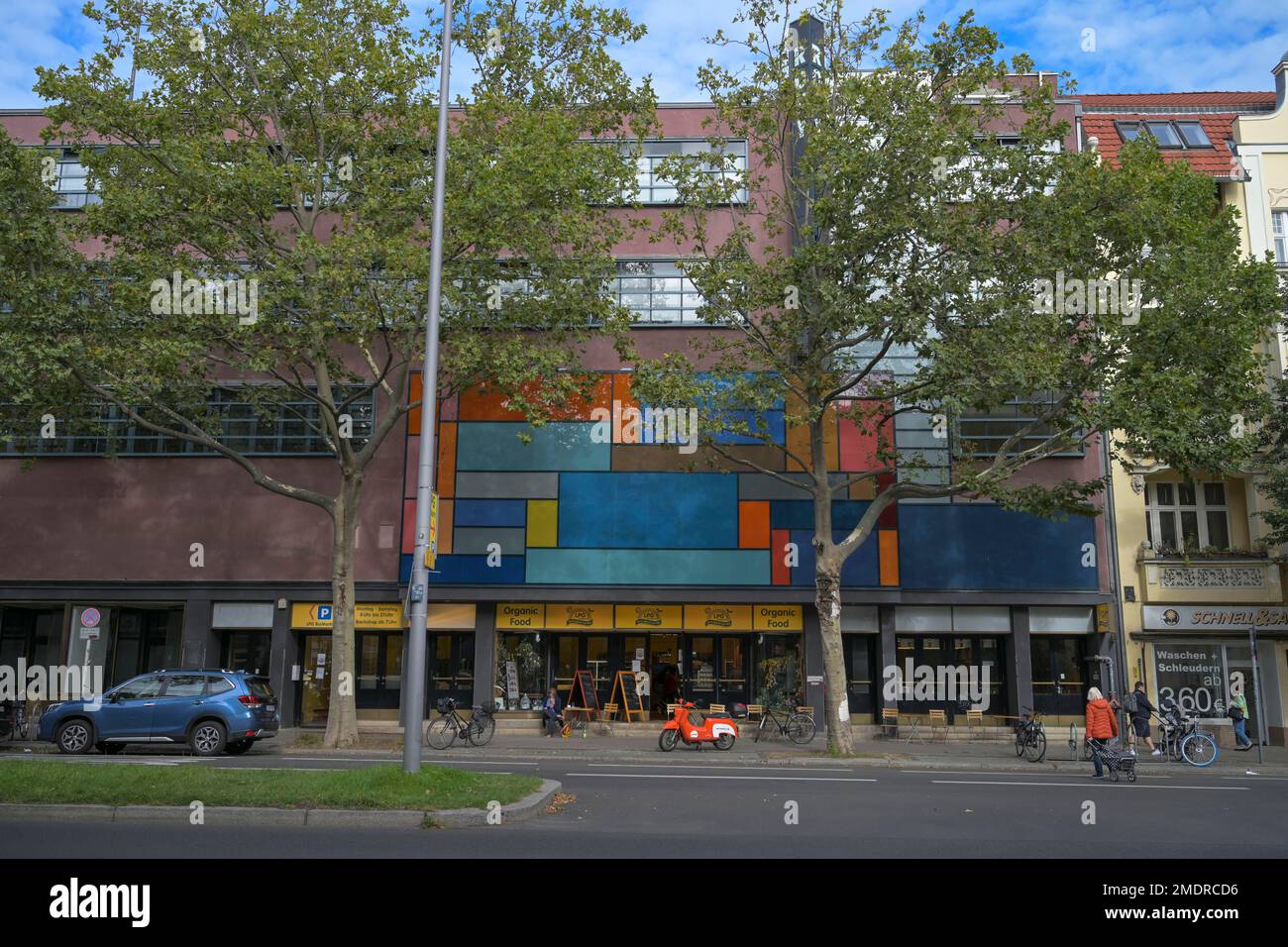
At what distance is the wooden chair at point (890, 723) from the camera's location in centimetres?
2472

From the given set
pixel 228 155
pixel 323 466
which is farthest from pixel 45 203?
pixel 323 466

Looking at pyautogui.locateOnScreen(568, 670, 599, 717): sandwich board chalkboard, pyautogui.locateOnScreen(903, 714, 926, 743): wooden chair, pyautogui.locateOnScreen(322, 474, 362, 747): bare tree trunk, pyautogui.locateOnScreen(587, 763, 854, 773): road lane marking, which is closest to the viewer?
pyautogui.locateOnScreen(587, 763, 854, 773): road lane marking

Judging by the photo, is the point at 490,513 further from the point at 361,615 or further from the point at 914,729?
the point at 914,729

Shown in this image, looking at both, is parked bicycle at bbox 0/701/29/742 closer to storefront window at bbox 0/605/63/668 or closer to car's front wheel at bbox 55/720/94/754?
car's front wheel at bbox 55/720/94/754

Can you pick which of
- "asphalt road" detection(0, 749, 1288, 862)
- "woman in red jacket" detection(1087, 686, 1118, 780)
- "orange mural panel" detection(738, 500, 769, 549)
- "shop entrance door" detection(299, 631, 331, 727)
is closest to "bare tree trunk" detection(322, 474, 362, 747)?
"asphalt road" detection(0, 749, 1288, 862)

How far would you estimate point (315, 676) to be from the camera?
26375 millimetres

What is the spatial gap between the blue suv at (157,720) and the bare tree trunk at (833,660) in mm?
11627

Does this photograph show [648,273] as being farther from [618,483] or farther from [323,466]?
[323,466]

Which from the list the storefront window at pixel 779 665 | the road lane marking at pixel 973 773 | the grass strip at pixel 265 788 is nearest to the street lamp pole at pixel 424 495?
the grass strip at pixel 265 788

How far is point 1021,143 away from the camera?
811 inches

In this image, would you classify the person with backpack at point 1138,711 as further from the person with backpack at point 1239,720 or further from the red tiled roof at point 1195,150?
the red tiled roof at point 1195,150

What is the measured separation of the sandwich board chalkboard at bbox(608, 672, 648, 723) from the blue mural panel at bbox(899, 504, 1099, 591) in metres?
7.44

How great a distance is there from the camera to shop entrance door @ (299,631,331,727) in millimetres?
26156
